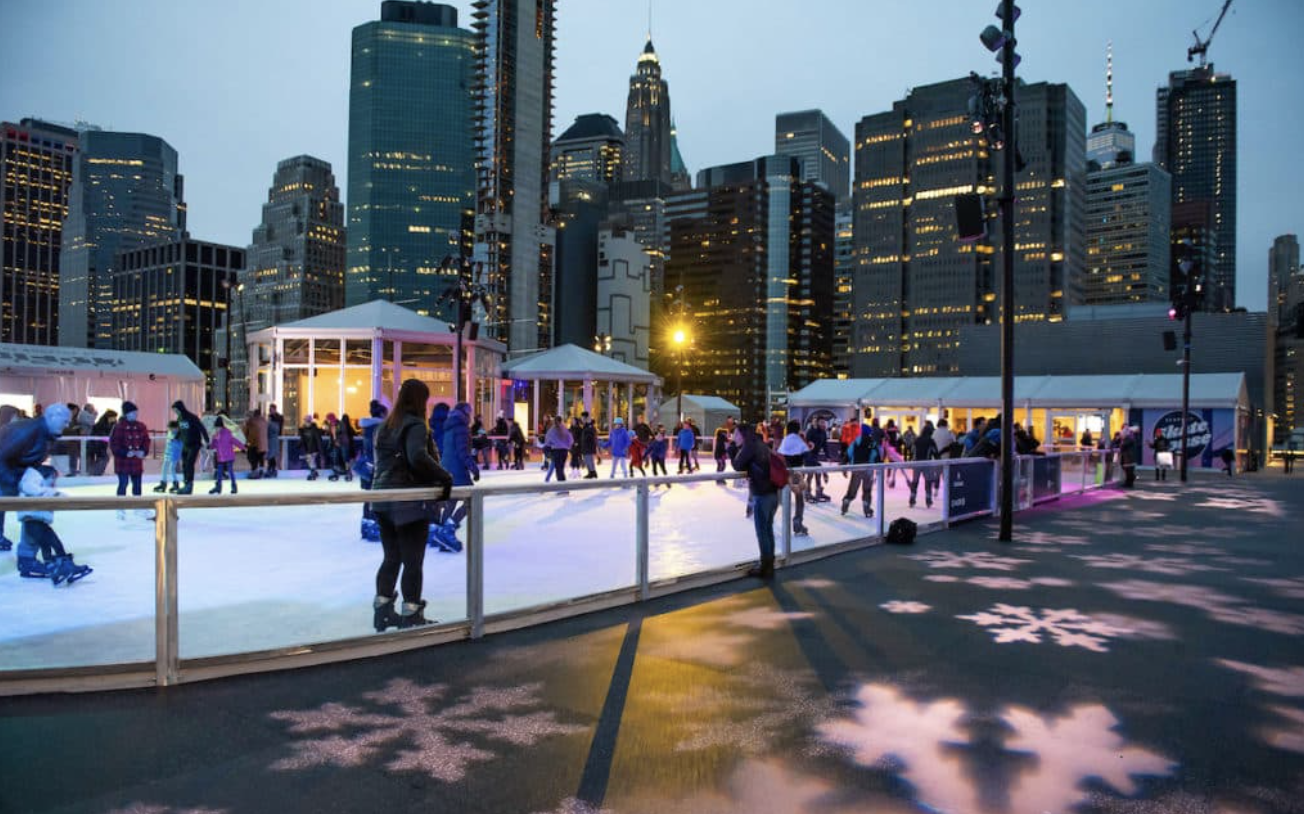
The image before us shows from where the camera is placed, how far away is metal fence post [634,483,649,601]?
23.3ft

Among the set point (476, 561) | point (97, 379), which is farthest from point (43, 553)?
point (97, 379)

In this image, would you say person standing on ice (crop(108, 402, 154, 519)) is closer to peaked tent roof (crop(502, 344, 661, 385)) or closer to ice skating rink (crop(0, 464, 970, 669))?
ice skating rink (crop(0, 464, 970, 669))

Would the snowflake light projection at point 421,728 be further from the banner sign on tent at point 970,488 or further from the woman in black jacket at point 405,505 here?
the banner sign on tent at point 970,488

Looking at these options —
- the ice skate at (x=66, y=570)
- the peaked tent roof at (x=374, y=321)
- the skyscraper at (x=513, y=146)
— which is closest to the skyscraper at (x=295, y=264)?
the skyscraper at (x=513, y=146)

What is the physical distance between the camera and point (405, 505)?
5602 mm

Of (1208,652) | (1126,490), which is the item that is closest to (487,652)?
(1208,652)

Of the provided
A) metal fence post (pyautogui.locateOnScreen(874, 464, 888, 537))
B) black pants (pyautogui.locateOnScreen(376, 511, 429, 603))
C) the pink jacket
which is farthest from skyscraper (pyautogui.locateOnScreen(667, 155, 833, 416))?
black pants (pyautogui.locateOnScreen(376, 511, 429, 603))

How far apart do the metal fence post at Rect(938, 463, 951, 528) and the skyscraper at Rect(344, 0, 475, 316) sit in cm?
14678

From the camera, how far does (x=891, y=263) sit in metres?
161

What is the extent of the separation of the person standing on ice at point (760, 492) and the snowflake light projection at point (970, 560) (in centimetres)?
201

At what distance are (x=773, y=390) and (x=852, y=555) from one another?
17506 cm

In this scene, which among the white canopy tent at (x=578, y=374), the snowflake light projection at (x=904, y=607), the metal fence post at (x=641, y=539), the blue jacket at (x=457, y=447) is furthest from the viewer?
the white canopy tent at (x=578, y=374)

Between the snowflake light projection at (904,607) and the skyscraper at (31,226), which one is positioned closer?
the snowflake light projection at (904,607)

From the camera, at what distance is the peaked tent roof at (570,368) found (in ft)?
99.5
